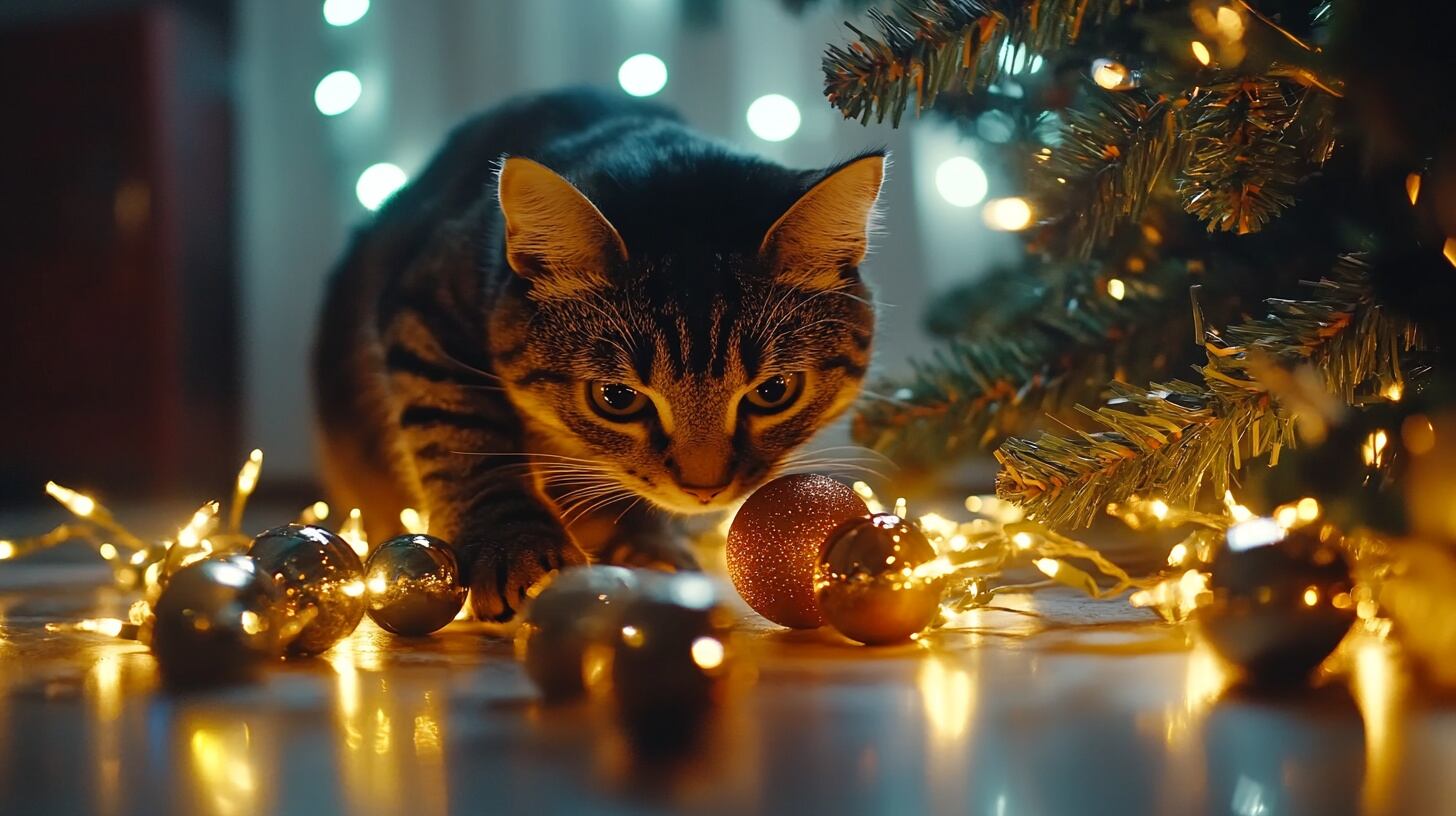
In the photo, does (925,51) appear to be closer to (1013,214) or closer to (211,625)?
(1013,214)

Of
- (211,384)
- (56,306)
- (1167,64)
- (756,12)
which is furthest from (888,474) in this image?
(56,306)

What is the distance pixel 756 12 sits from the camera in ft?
7.14

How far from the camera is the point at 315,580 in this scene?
85 cm

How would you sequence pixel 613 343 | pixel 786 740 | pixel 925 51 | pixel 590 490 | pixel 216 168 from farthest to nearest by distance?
pixel 216 168 → pixel 590 490 → pixel 613 343 → pixel 925 51 → pixel 786 740

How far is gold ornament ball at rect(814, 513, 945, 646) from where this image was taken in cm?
83

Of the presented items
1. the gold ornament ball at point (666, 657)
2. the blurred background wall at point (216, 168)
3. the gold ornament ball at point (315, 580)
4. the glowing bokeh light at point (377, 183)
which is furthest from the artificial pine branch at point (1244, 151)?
the glowing bokeh light at point (377, 183)

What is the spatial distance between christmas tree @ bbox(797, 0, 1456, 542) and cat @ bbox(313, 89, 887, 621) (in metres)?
0.16

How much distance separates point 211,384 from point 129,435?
0.60 feet

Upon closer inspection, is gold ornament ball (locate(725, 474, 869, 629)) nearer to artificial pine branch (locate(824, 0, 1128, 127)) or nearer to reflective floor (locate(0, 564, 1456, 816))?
reflective floor (locate(0, 564, 1456, 816))

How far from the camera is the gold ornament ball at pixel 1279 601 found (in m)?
0.71

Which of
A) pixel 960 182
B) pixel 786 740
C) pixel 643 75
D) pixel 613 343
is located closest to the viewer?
pixel 786 740

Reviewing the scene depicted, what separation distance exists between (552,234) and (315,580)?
13.8 inches

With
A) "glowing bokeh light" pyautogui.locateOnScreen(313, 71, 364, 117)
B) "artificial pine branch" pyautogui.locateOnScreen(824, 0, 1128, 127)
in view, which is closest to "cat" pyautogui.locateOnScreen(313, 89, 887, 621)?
"artificial pine branch" pyautogui.locateOnScreen(824, 0, 1128, 127)

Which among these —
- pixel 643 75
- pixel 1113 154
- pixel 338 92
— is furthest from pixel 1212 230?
pixel 338 92
